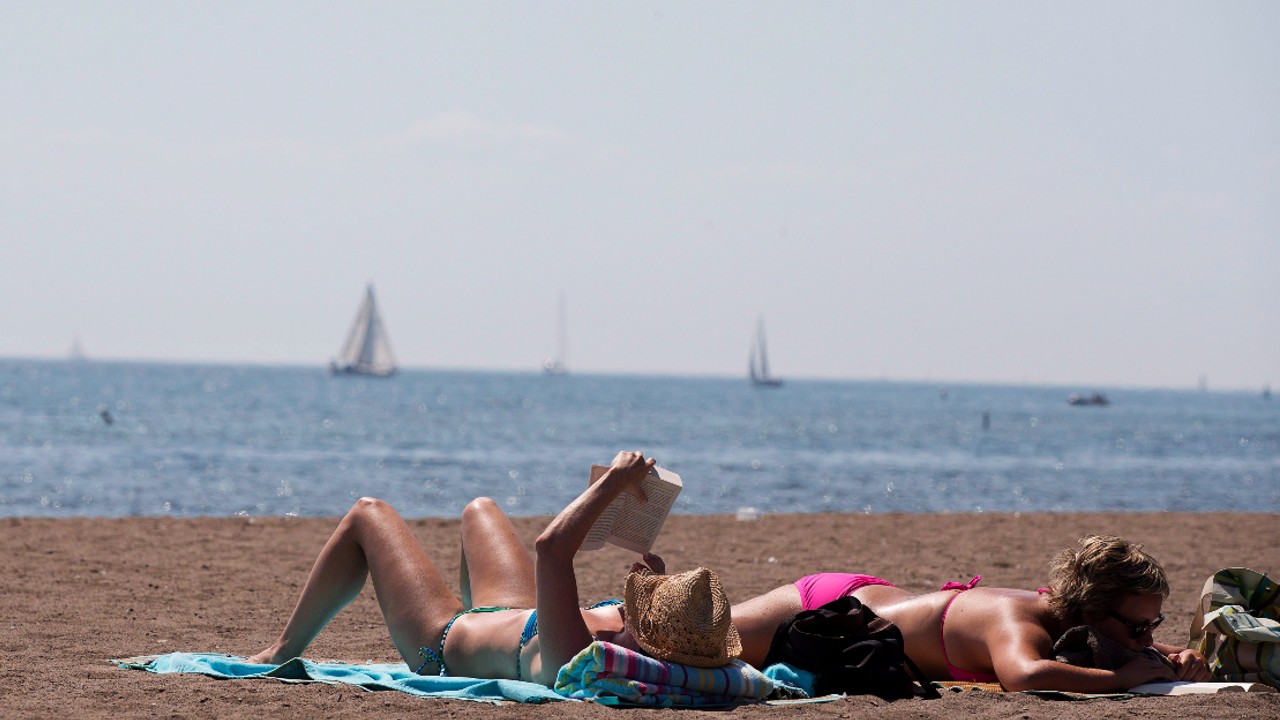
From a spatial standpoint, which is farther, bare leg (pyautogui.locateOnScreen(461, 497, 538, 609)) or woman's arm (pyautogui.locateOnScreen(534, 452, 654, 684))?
bare leg (pyautogui.locateOnScreen(461, 497, 538, 609))

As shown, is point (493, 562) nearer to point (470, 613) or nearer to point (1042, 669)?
point (470, 613)

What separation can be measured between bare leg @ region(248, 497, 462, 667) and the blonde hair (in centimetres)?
223

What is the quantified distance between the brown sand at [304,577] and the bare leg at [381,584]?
29 centimetres

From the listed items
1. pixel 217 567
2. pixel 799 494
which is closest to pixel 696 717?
pixel 217 567

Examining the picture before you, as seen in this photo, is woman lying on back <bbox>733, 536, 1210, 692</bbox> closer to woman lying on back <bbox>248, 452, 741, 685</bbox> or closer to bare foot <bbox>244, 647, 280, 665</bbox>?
woman lying on back <bbox>248, 452, 741, 685</bbox>

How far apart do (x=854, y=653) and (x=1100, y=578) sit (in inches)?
36.9

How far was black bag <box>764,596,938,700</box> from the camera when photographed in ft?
16.2

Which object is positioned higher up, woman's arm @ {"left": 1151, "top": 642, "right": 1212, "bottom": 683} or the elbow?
the elbow

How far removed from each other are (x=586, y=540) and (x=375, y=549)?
3.32 feet

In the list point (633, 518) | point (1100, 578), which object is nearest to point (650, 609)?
point (633, 518)

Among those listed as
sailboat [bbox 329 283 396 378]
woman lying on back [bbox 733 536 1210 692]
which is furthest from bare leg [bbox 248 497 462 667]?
sailboat [bbox 329 283 396 378]

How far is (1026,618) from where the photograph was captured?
484 centimetres

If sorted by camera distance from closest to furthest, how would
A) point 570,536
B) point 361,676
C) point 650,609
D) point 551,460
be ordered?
1. point 570,536
2. point 650,609
3. point 361,676
4. point 551,460

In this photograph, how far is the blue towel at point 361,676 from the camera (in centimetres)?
475
